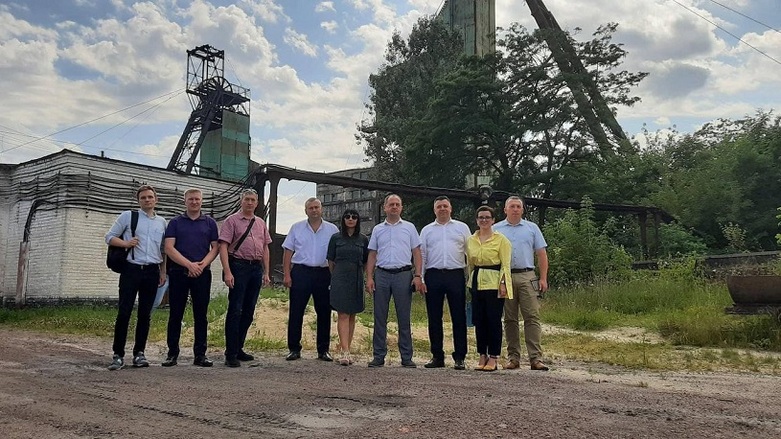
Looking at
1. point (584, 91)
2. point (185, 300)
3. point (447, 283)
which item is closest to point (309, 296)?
point (185, 300)

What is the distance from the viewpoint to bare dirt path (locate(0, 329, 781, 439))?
3.10 metres

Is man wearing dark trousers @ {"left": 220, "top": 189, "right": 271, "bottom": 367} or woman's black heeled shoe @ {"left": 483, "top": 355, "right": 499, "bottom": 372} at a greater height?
man wearing dark trousers @ {"left": 220, "top": 189, "right": 271, "bottom": 367}

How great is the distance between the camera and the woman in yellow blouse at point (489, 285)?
18.1 feet

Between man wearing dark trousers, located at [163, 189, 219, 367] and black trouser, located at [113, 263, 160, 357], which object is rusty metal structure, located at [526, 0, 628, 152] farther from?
black trouser, located at [113, 263, 160, 357]

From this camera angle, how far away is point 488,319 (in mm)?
5594

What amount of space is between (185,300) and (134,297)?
1.67 feet

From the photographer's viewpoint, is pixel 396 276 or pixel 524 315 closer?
pixel 524 315

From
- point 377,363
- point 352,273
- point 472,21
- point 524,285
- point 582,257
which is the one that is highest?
point 472,21

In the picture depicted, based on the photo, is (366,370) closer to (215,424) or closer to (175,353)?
(175,353)

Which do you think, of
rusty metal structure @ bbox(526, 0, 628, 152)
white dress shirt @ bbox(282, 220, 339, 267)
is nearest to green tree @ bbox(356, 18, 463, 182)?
rusty metal structure @ bbox(526, 0, 628, 152)

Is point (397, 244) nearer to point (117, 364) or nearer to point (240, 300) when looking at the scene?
point (240, 300)

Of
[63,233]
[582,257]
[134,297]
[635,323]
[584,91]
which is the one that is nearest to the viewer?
[134,297]

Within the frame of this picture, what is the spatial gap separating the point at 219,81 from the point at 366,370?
28467 mm

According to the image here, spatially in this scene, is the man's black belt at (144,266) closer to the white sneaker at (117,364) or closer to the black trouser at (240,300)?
the black trouser at (240,300)
